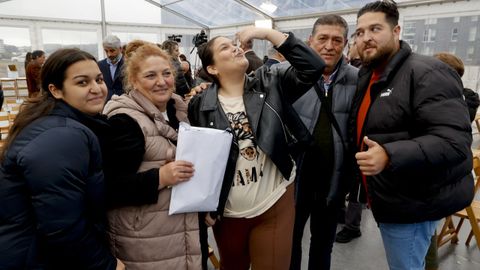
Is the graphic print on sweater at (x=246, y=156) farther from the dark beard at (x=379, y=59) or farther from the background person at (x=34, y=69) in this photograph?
the background person at (x=34, y=69)

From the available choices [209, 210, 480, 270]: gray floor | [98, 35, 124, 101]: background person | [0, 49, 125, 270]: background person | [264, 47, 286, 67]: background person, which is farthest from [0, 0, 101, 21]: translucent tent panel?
[0, 49, 125, 270]: background person

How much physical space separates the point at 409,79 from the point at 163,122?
0.96 metres

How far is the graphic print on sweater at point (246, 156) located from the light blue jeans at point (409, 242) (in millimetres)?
630

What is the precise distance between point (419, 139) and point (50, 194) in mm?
1167

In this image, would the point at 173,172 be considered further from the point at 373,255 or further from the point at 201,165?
the point at 373,255

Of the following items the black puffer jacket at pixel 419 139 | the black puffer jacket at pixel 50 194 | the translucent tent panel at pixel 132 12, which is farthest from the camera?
the translucent tent panel at pixel 132 12

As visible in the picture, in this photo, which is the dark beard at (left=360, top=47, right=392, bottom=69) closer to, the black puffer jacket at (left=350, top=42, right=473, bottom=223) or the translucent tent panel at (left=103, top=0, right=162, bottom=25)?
the black puffer jacket at (left=350, top=42, right=473, bottom=223)

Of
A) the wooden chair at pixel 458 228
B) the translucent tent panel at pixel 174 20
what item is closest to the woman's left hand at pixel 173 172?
the wooden chair at pixel 458 228

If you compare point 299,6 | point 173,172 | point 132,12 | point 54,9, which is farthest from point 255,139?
point 54,9

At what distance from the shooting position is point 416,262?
1.38m

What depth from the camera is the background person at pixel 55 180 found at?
897 mm

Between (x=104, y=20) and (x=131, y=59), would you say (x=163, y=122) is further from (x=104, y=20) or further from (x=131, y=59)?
(x=104, y=20)

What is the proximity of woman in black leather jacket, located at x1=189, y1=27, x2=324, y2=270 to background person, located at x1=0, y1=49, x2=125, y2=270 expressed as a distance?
1.67 feet

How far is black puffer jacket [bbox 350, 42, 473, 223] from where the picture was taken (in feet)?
3.55
